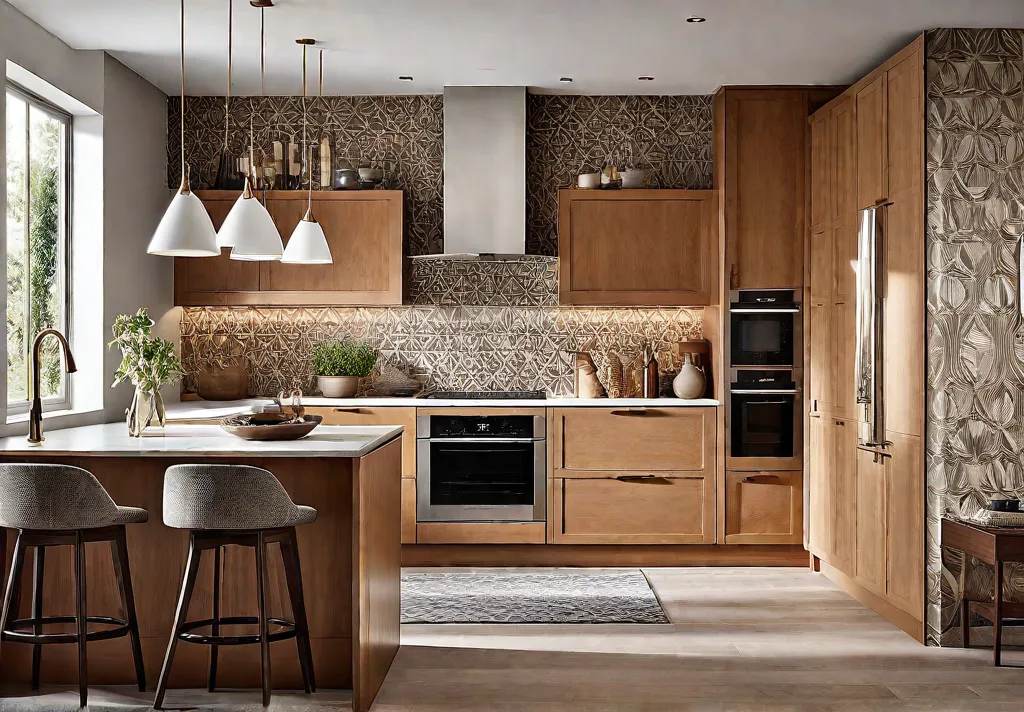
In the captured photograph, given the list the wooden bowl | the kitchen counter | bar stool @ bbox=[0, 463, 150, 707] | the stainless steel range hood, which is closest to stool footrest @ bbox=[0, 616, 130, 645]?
bar stool @ bbox=[0, 463, 150, 707]

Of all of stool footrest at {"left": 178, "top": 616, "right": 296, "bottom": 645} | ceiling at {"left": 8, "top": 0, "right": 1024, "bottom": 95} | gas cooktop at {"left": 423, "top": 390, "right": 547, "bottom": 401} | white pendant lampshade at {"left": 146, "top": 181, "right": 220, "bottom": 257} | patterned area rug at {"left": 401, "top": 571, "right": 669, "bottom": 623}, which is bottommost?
patterned area rug at {"left": 401, "top": 571, "right": 669, "bottom": 623}

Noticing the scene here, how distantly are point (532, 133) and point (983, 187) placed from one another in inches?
104

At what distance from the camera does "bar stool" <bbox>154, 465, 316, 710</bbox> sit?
2861 millimetres

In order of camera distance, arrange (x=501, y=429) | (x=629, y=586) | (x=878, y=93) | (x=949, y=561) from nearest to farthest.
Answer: (x=949, y=561) → (x=878, y=93) → (x=629, y=586) → (x=501, y=429)

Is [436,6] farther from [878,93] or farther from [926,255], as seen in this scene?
[926,255]

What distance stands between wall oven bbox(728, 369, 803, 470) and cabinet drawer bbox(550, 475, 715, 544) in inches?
10.8

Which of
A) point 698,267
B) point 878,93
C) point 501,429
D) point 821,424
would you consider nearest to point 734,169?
point 698,267

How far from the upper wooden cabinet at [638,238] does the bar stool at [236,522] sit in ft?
8.93

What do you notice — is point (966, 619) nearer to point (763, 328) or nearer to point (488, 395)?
point (763, 328)

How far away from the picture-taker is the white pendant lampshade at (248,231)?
3.28m

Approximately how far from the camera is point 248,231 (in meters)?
3.29

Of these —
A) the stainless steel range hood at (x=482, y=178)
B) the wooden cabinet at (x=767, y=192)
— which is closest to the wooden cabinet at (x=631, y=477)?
the wooden cabinet at (x=767, y=192)

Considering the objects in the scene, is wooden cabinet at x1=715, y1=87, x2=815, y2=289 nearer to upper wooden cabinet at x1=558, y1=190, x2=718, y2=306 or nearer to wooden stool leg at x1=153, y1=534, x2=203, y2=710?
upper wooden cabinet at x1=558, y1=190, x2=718, y2=306

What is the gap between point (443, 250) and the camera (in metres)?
5.58
